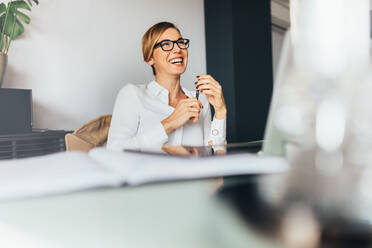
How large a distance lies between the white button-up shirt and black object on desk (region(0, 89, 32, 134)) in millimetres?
523

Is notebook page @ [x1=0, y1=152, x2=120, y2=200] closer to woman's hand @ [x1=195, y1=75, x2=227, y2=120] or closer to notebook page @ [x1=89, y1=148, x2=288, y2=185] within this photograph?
notebook page @ [x1=89, y1=148, x2=288, y2=185]

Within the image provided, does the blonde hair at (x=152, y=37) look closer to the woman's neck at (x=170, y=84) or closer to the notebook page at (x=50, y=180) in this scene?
the woman's neck at (x=170, y=84)

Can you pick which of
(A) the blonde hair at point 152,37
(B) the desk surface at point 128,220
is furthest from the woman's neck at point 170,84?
(B) the desk surface at point 128,220

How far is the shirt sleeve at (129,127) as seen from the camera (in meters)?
1.46

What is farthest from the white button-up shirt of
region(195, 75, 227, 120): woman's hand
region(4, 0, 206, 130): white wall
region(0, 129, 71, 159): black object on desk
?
region(4, 0, 206, 130): white wall

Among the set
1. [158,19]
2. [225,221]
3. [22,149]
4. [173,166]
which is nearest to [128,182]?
[173,166]

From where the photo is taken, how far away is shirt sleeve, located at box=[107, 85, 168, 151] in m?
1.46

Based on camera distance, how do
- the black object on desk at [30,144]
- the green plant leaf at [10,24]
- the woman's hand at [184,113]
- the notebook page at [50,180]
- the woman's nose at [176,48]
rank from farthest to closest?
1. the green plant leaf at [10,24]
2. the woman's nose at [176,48]
3. the black object on desk at [30,144]
4. the woman's hand at [184,113]
5. the notebook page at [50,180]

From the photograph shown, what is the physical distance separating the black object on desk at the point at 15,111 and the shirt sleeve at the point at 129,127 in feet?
1.71

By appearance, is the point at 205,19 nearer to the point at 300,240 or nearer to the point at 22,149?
the point at 22,149

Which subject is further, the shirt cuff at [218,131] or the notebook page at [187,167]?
the shirt cuff at [218,131]

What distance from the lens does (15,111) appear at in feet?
5.55

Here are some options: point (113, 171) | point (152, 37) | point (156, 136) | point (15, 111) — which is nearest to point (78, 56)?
point (15, 111)

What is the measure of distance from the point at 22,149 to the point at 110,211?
1.53 m
